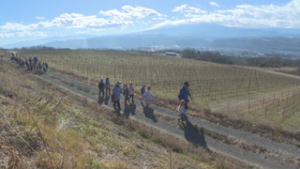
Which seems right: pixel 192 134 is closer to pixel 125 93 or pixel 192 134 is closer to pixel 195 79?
pixel 125 93

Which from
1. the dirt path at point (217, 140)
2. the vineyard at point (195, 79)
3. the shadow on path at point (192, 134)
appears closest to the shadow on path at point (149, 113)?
the dirt path at point (217, 140)

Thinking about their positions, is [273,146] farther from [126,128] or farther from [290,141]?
[126,128]

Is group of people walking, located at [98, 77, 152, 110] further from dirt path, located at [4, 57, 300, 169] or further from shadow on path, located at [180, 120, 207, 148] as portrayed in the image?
shadow on path, located at [180, 120, 207, 148]

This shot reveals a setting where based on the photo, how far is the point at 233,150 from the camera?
8117 millimetres

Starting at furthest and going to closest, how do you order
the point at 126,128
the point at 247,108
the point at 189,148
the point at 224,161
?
the point at 247,108, the point at 126,128, the point at 189,148, the point at 224,161

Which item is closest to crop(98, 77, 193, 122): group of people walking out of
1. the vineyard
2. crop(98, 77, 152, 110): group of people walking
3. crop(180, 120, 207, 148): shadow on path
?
crop(98, 77, 152, 110): group of people walking

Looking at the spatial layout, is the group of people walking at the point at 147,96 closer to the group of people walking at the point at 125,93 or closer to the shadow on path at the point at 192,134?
the group of people walking at the point at 125,93

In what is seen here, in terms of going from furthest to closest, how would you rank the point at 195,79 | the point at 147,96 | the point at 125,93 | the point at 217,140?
the point at 195,79
the point at 125,93
the point at 147,96
the point at 217,140

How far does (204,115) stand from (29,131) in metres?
9.55

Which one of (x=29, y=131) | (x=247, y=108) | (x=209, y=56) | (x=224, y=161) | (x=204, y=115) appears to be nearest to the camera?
(x=29, y=131)

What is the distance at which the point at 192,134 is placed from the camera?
939cm

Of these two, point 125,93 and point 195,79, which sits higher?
point 125,93

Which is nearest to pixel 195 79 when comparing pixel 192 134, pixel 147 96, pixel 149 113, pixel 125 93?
pixel 125 93

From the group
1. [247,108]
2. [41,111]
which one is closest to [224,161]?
[41,111]
